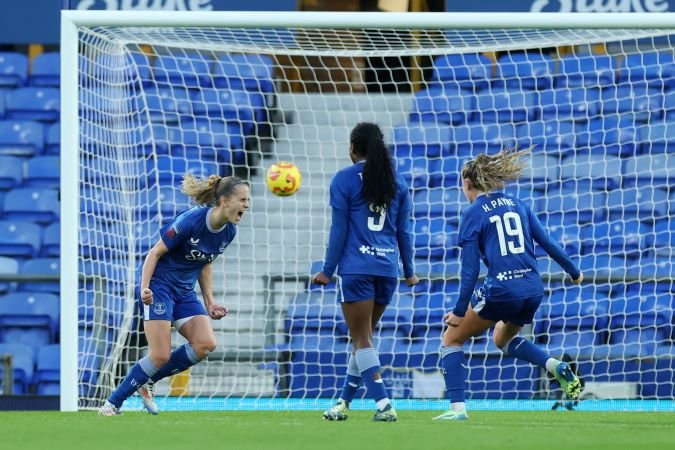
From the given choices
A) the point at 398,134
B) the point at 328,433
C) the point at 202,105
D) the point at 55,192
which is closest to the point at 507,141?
the point at 398,134

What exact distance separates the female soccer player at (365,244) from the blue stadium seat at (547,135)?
15.1 ft

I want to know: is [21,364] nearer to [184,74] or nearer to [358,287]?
[184,74]

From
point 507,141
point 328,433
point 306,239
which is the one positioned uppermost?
point 507,141

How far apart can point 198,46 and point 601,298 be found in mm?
3899

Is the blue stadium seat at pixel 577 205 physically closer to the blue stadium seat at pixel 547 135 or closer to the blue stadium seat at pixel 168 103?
the blue stadium seat at pixel 547 135

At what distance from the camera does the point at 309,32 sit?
10.2 m

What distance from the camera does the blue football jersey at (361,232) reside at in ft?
23.5

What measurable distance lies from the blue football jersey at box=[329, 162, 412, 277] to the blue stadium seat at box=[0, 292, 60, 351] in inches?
205

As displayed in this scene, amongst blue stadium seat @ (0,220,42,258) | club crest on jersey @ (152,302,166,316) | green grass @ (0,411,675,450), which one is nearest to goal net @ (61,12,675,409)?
blue stadium seat @ (0,220,42,258)

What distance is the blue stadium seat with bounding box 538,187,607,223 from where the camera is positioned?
11094 mm

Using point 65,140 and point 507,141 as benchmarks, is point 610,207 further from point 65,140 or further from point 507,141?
point 65,140

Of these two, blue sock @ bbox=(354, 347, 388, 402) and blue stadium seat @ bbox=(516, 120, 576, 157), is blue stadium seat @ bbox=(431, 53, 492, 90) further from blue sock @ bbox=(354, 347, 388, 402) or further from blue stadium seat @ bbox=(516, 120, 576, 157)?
blue sock @ bbox=(354, 347, 388, 402)

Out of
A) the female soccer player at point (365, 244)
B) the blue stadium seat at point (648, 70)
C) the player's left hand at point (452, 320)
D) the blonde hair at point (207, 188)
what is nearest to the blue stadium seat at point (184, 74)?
the blue stadium seat at point (648, 70)

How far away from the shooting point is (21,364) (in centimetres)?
1133
